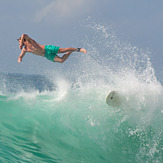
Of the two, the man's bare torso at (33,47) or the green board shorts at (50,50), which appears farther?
the green board shorts at (50,50)

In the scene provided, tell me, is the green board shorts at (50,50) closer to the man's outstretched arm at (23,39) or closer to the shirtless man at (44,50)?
the shirtless man at (44,50)

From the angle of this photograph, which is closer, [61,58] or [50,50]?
[50,50]

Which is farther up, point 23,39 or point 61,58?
point 61,58

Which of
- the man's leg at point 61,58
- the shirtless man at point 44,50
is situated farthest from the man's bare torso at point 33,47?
the man's leg at point 61,58

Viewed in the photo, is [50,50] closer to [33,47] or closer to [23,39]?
[33,47]

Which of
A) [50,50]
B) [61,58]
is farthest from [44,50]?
[61,58]

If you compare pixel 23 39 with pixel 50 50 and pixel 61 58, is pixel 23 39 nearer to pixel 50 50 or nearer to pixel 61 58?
pixel 50 50

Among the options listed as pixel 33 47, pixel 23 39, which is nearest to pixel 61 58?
pixel 33 47

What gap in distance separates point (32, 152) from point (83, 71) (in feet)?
18.8

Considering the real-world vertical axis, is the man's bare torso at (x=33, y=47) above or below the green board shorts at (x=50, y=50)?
below

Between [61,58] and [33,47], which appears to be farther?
[61,58]

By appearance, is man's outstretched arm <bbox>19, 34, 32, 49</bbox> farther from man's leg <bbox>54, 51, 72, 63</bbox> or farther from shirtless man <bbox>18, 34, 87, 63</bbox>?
man's leg <bbox>54, 51, 72, 63</bbox>

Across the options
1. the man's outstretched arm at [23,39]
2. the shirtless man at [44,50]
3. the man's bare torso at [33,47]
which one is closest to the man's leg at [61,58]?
the shirtless man at [44,50]

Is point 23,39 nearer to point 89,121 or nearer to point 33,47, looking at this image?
point 33,47
